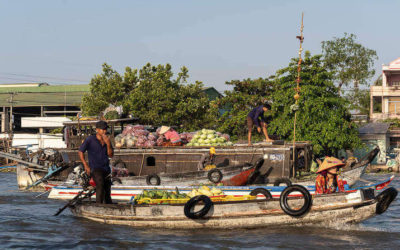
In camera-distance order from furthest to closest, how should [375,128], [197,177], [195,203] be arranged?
[375,128]
[197,177]
[195,203]

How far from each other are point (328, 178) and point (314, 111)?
739 inches

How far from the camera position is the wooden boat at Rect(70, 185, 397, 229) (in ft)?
32.1

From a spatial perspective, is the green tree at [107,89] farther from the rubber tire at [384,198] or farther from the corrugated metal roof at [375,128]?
the rubber tire at [384,198]

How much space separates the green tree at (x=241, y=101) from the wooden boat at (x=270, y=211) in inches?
825

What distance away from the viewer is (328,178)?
10562 mm

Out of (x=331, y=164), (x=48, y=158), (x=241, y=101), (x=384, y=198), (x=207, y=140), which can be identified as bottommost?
(x=384, y=198)

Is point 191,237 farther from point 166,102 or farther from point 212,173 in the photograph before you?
point 166,102

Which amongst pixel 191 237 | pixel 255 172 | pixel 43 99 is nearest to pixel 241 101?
pixel 255 172

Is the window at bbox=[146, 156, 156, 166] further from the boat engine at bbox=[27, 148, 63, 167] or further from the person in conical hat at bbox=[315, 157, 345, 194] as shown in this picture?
the person in conical hat at bbox=[315, 157, 345, 194]

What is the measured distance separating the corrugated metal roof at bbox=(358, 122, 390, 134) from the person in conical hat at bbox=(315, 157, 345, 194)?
28.0m

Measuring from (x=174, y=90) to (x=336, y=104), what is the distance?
10669 millimetres

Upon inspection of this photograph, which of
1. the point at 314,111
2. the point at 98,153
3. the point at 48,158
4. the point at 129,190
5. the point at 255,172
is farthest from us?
the point at 314,111

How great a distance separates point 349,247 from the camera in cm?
920

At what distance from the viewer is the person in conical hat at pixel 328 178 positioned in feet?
33.7
